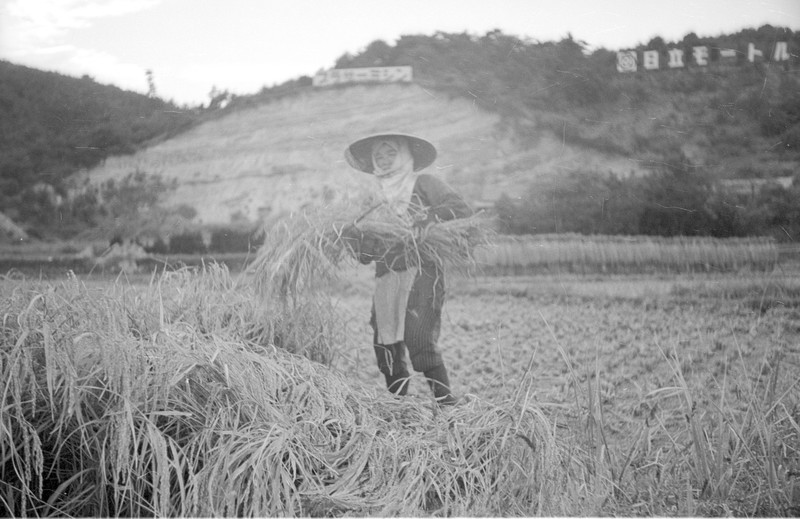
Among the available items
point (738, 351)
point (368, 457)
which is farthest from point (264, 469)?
point (738, 351)

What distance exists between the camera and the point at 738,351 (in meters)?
3.97

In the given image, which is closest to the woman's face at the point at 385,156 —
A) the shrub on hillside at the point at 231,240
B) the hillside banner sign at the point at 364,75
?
the hillside banner sign at the point at 364,75

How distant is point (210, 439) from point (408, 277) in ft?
4.53

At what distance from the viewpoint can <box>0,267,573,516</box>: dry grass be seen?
10.7 feet

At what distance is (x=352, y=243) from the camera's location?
409 cm

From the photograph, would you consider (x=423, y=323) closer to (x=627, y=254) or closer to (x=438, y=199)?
(x=438, y=199)

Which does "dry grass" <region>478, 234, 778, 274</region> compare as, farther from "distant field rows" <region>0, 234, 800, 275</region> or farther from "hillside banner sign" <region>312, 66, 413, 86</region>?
"hillside banner sign" <region>312, 66, 413, 86</region>

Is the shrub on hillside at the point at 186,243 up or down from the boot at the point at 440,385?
up

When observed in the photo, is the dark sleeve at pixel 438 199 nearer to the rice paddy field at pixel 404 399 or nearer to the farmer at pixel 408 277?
the farmer at pixel 408 277

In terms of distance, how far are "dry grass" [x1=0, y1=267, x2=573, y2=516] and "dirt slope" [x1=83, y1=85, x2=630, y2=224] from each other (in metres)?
1.00

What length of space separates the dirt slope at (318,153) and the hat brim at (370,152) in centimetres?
4

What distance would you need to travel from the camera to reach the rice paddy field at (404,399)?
3.34 m

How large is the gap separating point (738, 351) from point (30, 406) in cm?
362

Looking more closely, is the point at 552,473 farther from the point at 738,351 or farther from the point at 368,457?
the point at 738,351
